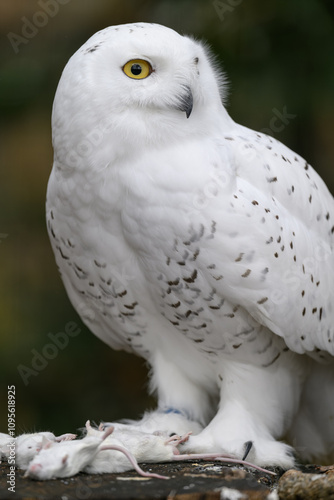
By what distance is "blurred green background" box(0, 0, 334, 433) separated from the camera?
380 centimetres

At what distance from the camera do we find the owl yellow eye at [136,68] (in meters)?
2.34

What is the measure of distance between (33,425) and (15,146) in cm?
157

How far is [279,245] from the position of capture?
2455 mm

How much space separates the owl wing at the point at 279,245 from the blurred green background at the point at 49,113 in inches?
46.9

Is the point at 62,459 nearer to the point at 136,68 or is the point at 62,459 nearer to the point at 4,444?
the point at 4,444

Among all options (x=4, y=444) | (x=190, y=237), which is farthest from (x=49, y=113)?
(x=4, y=444)

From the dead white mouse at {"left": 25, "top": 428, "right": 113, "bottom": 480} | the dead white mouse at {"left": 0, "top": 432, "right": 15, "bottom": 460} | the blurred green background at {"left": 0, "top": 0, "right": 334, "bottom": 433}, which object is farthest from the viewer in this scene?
the blurred green background at {"left": 0, "top": 0, "right": 334, "bottom": 433}

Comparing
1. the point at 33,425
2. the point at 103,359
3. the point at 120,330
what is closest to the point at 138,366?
the point at 103,359

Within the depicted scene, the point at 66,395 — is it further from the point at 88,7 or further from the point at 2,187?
the point at 88,7

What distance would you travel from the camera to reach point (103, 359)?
4.31m

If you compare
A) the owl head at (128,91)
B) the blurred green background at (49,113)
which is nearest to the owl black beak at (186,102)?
the owl head at (128,91)

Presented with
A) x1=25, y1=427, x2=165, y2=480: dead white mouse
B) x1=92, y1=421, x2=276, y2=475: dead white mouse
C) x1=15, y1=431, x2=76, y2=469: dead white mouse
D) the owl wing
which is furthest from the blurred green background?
x1=25, y1=427, x2=165, y2=480: dead white mouse

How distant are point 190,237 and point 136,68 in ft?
1.76

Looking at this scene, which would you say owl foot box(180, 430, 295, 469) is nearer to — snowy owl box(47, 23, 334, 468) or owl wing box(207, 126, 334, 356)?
snowy owl box(47, 23, 334, 468)
